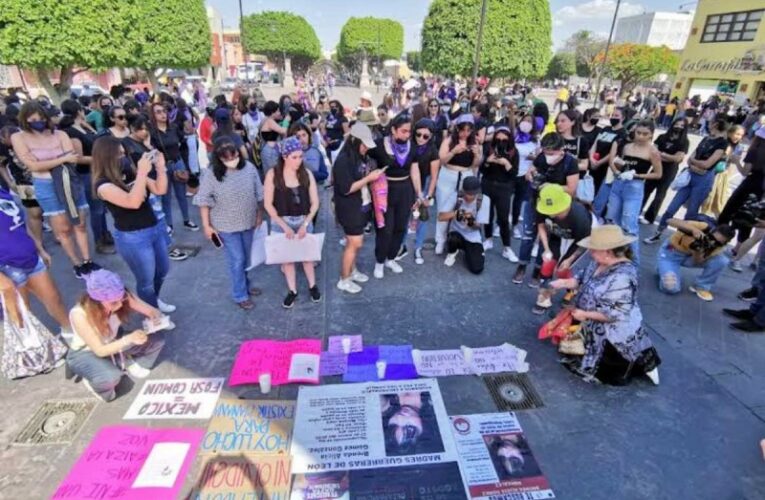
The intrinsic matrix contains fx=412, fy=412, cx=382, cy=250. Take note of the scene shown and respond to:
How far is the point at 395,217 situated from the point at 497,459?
113 inches

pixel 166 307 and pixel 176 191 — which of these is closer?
pixel 166 307

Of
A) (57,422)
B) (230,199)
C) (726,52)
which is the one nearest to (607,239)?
(230,199)

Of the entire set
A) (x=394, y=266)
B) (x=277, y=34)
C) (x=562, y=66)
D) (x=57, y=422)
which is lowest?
(x=57, y=422)

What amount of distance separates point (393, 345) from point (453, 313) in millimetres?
918

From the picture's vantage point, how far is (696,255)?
4.82 meters

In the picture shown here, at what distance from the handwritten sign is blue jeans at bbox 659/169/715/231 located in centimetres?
626

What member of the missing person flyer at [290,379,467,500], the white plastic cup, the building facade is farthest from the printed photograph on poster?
the building facade

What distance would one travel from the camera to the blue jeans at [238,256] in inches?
163

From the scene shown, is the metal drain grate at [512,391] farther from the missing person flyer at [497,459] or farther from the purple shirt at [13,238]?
the purple shirt at [13,238]

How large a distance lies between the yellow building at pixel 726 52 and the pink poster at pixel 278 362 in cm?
2986

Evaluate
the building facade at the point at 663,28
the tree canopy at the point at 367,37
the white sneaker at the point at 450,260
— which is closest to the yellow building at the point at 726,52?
the white sneaker at the point at 450,260

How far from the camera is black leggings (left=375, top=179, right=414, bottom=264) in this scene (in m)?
4.72

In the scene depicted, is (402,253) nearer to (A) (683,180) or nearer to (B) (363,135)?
(B) (363,135)

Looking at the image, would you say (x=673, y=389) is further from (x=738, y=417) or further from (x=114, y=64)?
(x=114, y=64)
